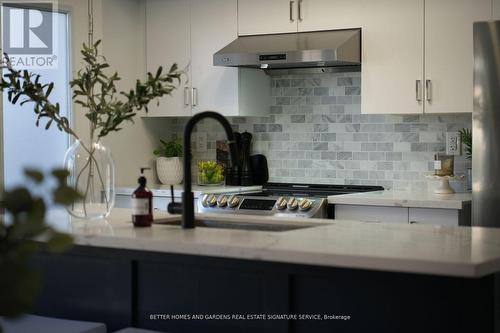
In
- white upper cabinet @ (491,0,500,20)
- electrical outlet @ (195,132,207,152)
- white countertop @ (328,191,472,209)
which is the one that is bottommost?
white countertop @ (328,191,472,209)

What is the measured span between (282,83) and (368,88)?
942 millimetres

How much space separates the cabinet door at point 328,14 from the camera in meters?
5.04

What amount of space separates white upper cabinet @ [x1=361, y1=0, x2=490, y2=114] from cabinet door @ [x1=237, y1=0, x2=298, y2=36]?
1.71 ft

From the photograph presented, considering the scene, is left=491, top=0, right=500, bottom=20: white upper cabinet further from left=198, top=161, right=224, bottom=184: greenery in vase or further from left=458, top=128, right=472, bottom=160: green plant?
left=198, top=161, right=224, bottom=184: greenery in vase

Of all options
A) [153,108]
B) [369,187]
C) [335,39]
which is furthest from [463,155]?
[153,108]

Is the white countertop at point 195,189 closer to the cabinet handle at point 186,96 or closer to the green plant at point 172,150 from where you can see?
the green plant at point 172,150

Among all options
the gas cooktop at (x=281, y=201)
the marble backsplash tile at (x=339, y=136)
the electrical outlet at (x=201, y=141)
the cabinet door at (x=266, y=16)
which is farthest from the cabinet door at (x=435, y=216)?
the electrical outlet at (x=201, y=141)

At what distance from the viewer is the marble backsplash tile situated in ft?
17.2

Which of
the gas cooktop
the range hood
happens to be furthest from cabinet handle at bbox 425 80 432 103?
the gas cooktop

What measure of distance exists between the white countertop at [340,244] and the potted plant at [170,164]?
3.01 metres

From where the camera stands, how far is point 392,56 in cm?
489

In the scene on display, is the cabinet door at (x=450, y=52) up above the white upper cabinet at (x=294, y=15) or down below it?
below

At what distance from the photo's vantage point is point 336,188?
213 inches

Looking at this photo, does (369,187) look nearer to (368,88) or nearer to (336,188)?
(336,188)
